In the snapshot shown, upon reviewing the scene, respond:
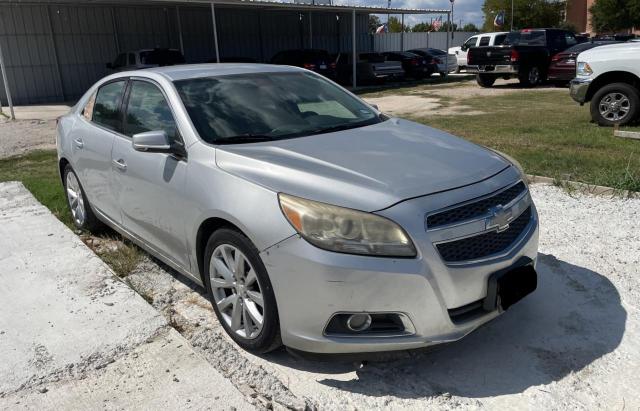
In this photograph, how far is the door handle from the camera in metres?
3.93

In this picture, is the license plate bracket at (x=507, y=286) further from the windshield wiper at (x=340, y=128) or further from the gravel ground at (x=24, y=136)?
the gravel ground at (x=24, y=136)

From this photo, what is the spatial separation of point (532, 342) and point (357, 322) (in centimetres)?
114

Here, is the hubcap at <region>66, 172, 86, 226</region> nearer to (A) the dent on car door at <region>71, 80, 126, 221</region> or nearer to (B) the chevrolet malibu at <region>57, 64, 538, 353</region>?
(A) the dent on car door at <region>71, 80, 126, 221</region>

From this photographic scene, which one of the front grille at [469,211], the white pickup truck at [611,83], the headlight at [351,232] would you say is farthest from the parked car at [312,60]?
the headlight at [351,232]

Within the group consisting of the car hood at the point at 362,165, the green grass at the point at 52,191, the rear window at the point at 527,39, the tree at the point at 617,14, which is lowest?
the green grass at the point at 52,191

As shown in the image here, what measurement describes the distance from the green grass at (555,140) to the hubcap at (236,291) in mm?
4269

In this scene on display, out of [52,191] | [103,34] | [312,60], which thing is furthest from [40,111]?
[52,191]

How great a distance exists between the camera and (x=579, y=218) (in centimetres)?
497

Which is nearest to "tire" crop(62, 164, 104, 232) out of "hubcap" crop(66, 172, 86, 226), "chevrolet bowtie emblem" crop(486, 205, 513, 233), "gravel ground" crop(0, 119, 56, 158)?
"hubcap" crop(66, 172, 86, 226)

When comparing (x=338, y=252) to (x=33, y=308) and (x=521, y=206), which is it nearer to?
(x=521, y=206)

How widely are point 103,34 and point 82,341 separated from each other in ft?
77.0

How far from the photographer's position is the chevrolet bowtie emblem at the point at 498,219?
8.88ft

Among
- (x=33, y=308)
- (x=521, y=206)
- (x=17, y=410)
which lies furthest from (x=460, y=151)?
(x=33, y=308)

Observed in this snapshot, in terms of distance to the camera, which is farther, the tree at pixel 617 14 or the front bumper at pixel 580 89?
the tree at pixel 617 14
